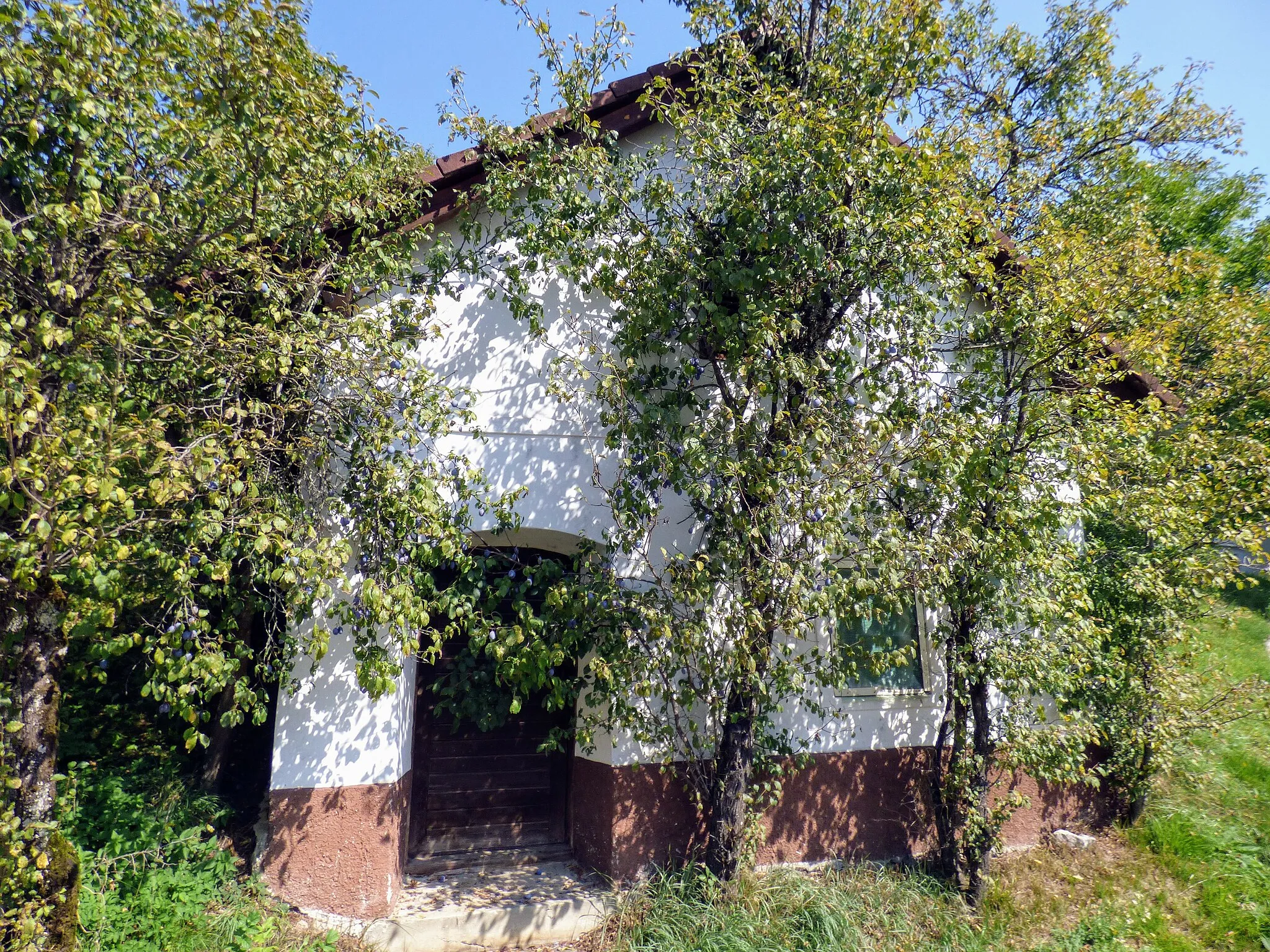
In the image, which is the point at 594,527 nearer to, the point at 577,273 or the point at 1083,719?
the point at 577,273

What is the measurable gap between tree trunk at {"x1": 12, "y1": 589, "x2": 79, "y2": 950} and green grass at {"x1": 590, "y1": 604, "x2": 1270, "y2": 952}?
2.86 meters

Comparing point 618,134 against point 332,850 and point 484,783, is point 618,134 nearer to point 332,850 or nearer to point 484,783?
point 484,783

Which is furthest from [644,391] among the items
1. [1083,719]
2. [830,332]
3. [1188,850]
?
[1188,850]

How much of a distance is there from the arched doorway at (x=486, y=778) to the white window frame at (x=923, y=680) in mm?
2389

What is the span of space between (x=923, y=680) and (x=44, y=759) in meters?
6.09

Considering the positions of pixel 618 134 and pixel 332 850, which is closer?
pixel 332 850

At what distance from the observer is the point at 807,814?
19.0 feet

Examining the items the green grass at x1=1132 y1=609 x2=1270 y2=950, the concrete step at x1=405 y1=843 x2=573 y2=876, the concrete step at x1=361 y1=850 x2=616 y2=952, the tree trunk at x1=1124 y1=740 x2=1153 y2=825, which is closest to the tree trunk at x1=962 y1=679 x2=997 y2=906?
the green grass at x1=1132 y1=609 x2=1270 y2=950

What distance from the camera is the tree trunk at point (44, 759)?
145 inches

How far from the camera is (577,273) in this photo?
18.1 ft

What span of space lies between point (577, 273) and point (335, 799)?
3926 mm

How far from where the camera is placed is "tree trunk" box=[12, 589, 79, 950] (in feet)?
12.1

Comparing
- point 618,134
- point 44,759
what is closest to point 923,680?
point 618,134

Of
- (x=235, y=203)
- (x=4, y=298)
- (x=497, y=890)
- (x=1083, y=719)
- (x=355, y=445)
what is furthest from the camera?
(x=1083, y=719)
